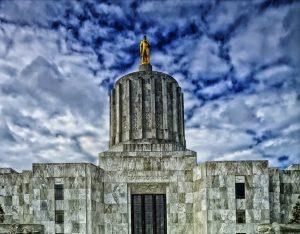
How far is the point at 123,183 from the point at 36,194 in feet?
21.5

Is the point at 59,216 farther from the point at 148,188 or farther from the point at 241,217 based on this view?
the point at 241,217

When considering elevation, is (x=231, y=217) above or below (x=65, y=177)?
below

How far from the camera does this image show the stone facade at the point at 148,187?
3441 centimetres

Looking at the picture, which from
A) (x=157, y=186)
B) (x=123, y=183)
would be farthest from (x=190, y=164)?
(x=123, y=183)

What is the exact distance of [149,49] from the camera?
143 feet

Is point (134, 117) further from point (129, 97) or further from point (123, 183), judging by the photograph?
point (123, 183)

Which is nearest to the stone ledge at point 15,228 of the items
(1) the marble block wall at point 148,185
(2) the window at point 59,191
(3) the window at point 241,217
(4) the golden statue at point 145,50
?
(2) the window at point 59,191

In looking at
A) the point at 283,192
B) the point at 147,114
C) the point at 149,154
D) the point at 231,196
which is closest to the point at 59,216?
the point at 149,154

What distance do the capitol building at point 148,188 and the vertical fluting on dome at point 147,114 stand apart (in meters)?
0.08

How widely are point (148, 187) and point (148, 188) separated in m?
0.08

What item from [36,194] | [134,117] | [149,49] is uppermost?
[149,49]

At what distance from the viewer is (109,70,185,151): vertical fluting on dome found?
40062 millimetres

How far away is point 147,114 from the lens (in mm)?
40781

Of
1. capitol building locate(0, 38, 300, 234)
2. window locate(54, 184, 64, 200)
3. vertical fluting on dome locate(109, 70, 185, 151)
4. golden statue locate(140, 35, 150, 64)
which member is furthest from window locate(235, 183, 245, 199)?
golden statue locate(140, 35, 150, 64)
